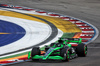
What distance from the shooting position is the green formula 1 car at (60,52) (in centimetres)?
1229

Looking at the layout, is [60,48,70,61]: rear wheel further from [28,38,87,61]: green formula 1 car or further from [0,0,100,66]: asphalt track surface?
[0,0,100,66]: asphalt track surface

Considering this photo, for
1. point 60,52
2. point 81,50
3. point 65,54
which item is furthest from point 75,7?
point 65,54

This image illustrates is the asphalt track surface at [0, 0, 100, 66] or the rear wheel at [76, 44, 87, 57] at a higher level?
the asphalt track surface at [0, 0, 100, 66]

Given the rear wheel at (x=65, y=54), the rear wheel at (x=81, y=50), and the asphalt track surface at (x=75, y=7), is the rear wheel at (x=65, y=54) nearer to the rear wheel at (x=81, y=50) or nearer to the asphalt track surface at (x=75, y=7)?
the rear wheel at (x=81, y=50)

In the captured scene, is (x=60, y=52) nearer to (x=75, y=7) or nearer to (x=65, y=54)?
(x=65, y=54)

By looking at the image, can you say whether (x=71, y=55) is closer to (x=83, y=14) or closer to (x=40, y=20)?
(x=40, y=20)

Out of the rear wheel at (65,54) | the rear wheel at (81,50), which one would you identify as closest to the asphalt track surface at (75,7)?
the rear wheel at (81,50)

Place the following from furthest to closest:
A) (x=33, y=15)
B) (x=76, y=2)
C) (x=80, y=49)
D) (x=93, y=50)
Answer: (x=76, y=2) < (x=33, y=15) < (x=93, y=50) < (x=80, y=49)

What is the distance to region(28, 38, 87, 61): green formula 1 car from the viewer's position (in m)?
12.3

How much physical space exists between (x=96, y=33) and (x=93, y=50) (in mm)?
4974

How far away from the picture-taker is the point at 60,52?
1241 centimetres

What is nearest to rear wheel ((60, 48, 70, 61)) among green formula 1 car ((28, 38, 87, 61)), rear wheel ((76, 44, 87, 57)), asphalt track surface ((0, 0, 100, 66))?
green formula 1 car ((28, 38, 87, 61))

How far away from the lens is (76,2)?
1251 inches

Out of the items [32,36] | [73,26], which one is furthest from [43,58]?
[73,26]
